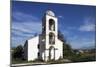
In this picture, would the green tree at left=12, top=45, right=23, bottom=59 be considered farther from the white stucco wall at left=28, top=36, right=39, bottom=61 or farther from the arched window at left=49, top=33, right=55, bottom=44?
the arched window at left=49, top=33, right=55, bottom=44

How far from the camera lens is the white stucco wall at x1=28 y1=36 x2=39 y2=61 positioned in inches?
109

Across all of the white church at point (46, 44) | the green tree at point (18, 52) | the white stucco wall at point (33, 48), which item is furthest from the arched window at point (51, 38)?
the green tree at point (18, 52)

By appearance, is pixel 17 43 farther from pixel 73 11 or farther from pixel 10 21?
pixel 73 11

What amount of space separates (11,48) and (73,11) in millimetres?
931

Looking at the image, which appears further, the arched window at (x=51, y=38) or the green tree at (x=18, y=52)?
the arched window at (x=51, y=38)

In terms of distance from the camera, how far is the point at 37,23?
111 inches

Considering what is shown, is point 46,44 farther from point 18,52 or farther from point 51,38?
point 18,52

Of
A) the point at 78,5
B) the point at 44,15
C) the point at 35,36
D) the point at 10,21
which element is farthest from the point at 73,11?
the point at 10,21

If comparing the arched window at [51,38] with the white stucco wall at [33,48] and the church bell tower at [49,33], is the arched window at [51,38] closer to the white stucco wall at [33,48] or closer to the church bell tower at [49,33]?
the church bell tower at [49,33]

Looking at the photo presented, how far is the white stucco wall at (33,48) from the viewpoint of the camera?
278cm

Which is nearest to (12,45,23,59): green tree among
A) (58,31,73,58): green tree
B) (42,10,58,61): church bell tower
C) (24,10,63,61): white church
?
(24,10,63,61): white church

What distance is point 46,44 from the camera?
9.39 ft
